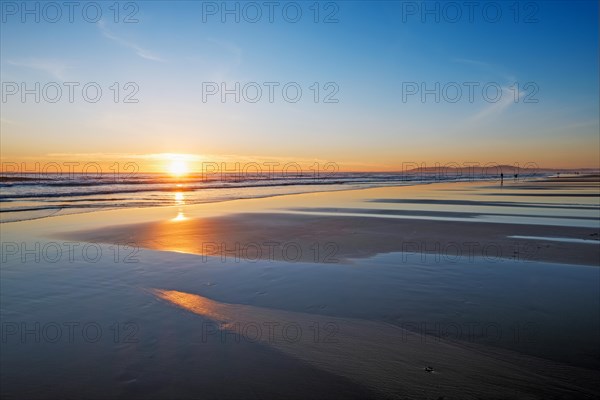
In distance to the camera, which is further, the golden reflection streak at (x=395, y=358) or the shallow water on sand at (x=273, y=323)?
the shallow water on sand at (x=273, y=323)

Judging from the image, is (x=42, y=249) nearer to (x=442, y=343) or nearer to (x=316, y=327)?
(x=316, y=327)

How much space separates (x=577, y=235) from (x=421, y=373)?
431 inches

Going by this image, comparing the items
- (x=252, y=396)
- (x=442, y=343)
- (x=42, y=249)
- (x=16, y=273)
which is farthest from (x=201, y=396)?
(x=42, y=249)

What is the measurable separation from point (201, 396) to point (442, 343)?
2.94 m

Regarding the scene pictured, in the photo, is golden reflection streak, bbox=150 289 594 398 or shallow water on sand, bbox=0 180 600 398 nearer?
golden reflection streak, bbox=150 289 594 398

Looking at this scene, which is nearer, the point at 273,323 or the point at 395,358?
the point at 395,358

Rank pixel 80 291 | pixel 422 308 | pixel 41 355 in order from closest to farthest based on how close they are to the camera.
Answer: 1. pixel 41 355
2. pixel 422 308
3. pixel 80 291

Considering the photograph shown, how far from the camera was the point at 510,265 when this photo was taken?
825 cm

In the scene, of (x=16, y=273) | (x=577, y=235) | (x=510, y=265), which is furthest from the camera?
(x=577, y=235)

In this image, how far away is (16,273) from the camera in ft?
24.5

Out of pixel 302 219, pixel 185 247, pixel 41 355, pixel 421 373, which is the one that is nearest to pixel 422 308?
pixel 421 373

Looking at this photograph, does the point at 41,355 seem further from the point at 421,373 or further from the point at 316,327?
the point at 421,373

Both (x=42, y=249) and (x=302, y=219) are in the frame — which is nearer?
(x=42, y=249)

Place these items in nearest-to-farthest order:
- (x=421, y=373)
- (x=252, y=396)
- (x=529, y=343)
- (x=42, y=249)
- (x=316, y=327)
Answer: (x=252, y=396) < (x=421, y=373) < (x=529, y=343) < (x=316, y=327) < (x=42, y=249)
